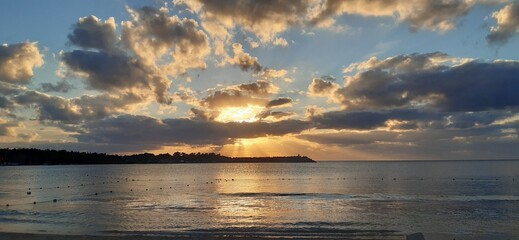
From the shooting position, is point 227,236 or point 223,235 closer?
point 227,236

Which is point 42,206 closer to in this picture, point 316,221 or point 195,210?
point 195,210

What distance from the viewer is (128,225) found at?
122 feet

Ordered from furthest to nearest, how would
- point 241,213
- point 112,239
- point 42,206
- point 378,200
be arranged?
point 378,200, point 42,206, point 241,213, point 112,239

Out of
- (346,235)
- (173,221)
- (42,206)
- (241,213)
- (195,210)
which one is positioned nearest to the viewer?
(346,235)

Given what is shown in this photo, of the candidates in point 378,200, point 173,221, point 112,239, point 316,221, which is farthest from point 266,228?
point 378,200

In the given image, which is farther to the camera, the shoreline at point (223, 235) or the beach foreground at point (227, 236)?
the shoreline at point (223, 235)

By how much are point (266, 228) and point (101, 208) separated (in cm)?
2492

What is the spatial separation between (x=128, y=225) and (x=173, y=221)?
3934mm

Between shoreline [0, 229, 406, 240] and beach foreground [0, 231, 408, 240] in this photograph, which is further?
shoreline [0, 229, 406, 240]

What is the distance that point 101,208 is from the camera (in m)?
52.1

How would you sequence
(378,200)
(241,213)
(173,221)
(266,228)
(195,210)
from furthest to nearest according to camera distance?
1. (378,200)
2. (195,210)
3. (241,213)
4. (173,221)
5. (266,228)

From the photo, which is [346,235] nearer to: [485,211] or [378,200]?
[485,211]

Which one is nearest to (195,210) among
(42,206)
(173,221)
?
(173,221)

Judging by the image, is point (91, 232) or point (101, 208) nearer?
point (91, 232)
